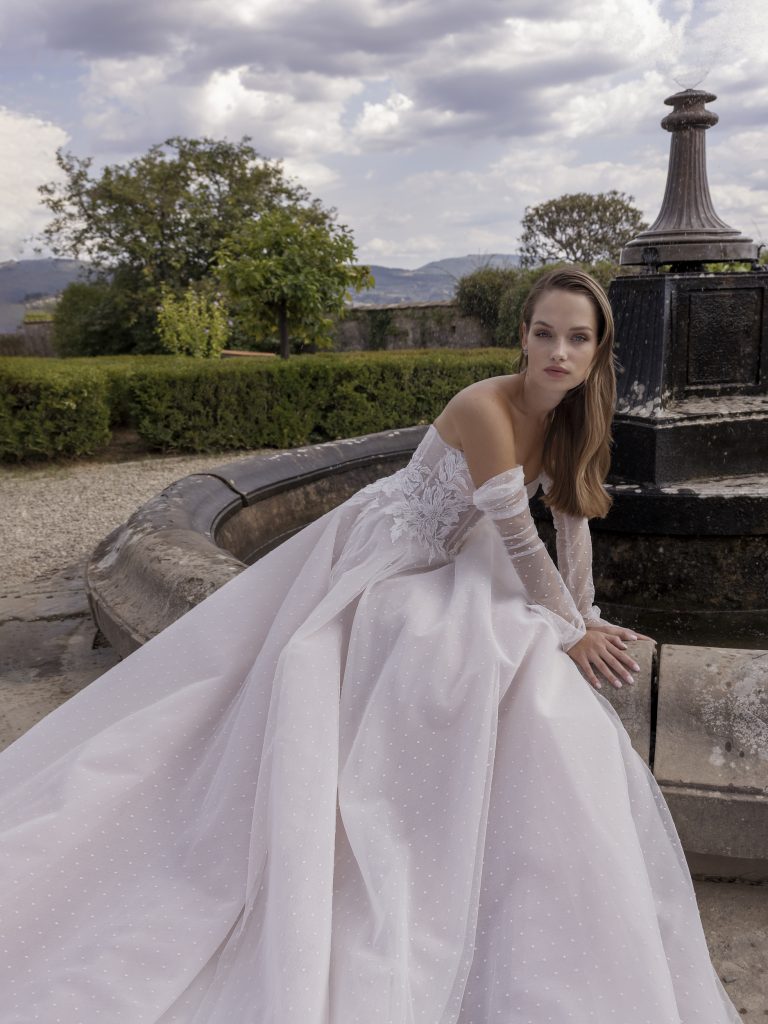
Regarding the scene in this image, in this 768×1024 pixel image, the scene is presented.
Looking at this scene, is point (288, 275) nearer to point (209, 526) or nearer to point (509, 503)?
point (209, 526)

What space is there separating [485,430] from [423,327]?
1769cm

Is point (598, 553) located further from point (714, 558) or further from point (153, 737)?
point (153, 737)

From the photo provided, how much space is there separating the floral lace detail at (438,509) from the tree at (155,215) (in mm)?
17142

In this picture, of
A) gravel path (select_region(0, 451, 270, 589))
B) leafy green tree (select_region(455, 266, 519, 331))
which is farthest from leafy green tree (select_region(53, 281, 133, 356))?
gravel path (select_region(0, 451, 270, 589))

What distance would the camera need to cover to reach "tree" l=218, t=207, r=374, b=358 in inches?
413

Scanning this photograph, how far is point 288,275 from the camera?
1049cm

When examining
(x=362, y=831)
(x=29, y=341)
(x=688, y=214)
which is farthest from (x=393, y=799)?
(x=29, y=341)

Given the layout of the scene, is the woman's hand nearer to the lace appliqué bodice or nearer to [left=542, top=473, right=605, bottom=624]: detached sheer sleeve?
[left=542, top=473, right=605, bottom=624]: detached sheer sleeve

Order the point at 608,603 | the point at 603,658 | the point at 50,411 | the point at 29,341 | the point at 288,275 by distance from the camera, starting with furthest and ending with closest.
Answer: the point at 29,341 → the point at 288,275 → the point at 50,411 → the point at 608,603 → the point at 603,658

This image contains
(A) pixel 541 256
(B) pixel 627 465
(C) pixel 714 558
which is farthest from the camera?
(A) pixel 541 256

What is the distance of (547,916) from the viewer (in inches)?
63.6

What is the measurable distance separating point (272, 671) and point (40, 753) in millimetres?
656

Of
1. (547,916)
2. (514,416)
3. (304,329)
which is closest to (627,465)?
(514,416)

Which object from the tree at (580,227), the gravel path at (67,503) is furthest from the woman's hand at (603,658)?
the tree at (580,227)
